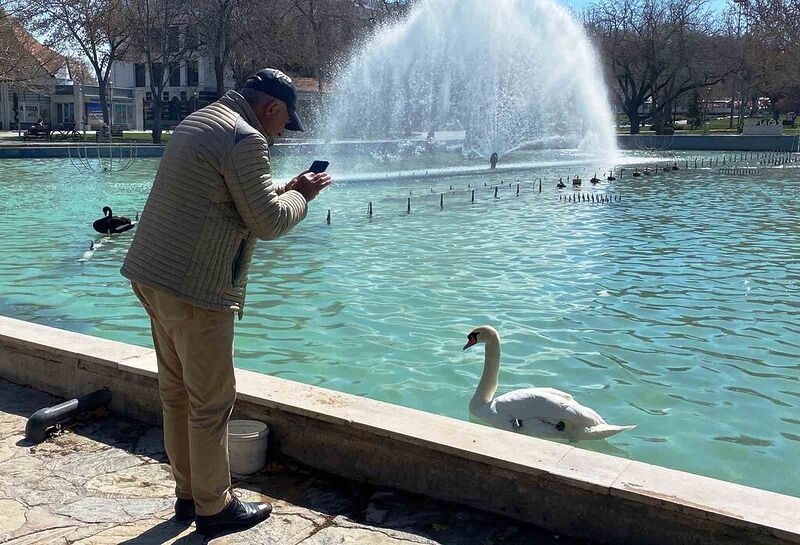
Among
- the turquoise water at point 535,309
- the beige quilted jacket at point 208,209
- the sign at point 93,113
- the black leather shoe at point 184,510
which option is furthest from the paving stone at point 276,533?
the sign at point 93,113

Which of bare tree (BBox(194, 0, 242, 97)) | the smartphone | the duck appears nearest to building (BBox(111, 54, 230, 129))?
bare tree (BBox(194, 0, 242, 97))

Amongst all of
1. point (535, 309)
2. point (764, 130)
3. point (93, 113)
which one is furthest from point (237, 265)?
point (93, 113)

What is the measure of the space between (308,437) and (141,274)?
4.63 feet

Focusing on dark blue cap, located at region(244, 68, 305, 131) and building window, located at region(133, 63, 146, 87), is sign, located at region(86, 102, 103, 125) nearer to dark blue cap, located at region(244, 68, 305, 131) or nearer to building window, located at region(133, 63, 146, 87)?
building window, located at region(133, 63, 146, 87)

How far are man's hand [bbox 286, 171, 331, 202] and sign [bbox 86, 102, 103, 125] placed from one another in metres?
59.4

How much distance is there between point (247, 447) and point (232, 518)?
0.65m

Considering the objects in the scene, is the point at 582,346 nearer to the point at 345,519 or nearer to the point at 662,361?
the point at 662,361

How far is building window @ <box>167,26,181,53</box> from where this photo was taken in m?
49.9

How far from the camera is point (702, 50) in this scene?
56844 millimetres

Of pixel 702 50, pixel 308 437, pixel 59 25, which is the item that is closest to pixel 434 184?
pixel 308 437

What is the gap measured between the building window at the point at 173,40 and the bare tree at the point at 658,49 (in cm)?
2657

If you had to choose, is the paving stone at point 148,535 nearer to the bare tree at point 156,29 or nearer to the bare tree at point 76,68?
the bare tree at point 156,29

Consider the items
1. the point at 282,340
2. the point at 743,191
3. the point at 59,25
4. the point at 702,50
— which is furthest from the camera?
the point at 702,50

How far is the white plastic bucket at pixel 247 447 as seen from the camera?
4.23 meters
